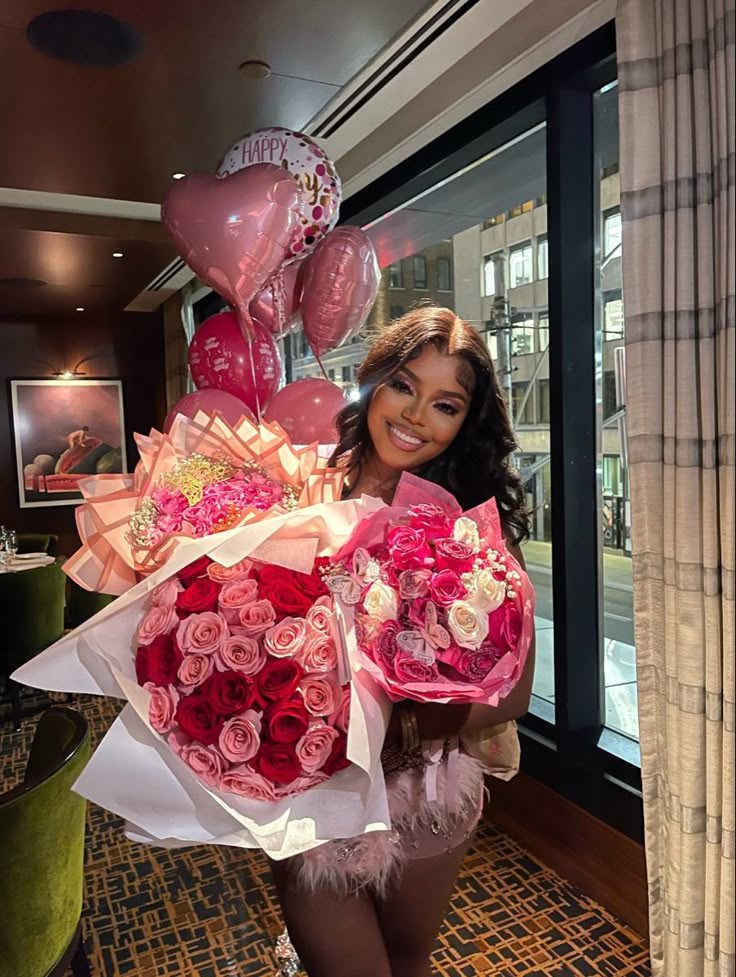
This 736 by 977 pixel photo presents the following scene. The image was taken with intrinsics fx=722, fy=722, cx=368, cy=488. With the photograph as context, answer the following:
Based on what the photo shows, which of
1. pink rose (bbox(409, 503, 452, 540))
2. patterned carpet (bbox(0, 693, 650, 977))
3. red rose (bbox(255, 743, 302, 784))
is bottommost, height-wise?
patterned carpet (bbox(0, 693, 650, 977))

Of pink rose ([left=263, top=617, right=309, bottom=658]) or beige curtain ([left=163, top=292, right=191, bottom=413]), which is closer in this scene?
pink rose ([left=263, top=617, right=309, bottom=658])

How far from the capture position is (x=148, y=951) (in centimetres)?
207

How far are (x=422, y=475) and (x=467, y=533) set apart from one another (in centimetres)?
45

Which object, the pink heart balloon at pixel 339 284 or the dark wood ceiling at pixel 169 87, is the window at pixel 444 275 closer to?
the dark wood ceiling at pixel 169 87

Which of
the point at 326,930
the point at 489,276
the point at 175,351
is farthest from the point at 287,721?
the point at 175,351

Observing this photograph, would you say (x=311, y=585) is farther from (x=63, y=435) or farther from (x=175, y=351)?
(x=63, y=435)

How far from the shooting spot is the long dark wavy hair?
4.37ft

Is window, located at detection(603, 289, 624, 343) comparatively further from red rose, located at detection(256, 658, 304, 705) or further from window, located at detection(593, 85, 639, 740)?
red rose, located at detection(256, 658, 304, 705)

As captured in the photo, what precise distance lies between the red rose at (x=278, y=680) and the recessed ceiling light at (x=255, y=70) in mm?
2116

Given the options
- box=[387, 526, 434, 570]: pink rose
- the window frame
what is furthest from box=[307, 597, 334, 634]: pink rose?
the window frame

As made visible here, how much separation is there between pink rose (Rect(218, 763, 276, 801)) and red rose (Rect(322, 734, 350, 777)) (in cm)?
7

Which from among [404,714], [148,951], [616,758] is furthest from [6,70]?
[616,758]

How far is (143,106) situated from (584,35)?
1.49 metres

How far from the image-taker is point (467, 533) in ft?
3.12
